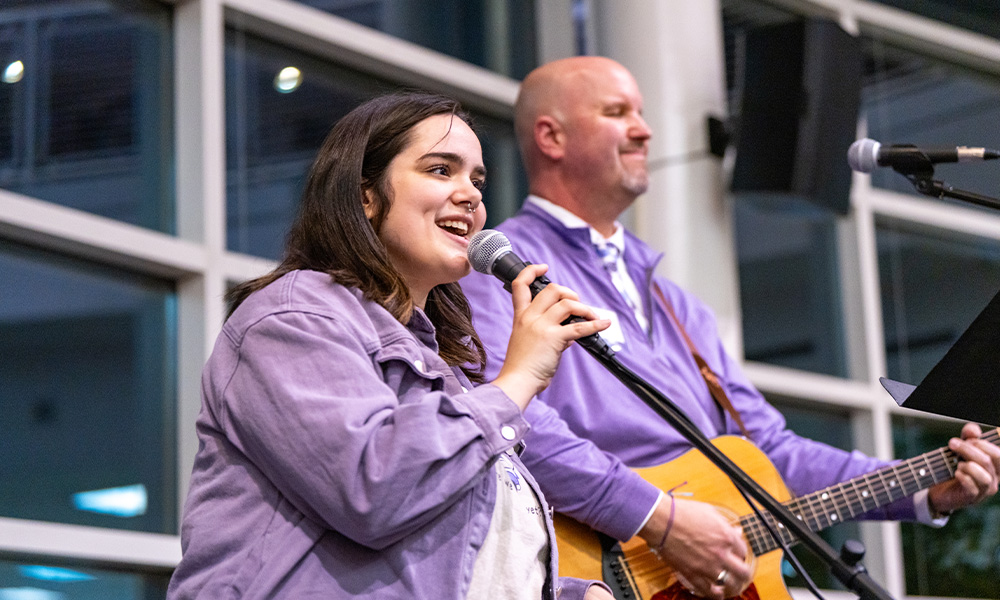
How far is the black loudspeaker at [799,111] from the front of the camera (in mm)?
4516

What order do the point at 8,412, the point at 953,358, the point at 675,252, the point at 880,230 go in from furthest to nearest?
the point at 880,230
the point at 675,252
the point at 8,412
the point at 953,358

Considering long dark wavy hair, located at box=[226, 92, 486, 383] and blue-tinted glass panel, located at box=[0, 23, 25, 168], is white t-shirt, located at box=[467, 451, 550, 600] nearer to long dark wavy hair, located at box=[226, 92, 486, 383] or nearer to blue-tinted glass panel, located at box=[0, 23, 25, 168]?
long dark wavy hair, located at box=[226, 92, 486, 383]

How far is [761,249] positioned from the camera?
5.08 metres

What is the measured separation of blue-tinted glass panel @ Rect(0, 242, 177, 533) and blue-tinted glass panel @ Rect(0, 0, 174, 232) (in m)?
0.21

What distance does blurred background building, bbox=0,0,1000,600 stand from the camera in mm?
3299

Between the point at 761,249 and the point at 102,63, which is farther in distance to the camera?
the point at 761,249

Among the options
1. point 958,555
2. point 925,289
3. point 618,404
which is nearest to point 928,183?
point 618,404

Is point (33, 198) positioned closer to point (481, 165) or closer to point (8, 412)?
point (8, 412)

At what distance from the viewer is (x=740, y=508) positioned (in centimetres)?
296

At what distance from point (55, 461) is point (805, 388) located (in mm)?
2932

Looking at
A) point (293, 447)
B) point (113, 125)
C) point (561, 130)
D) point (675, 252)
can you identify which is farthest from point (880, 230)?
point (293, 447)

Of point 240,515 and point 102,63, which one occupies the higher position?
point 102,63

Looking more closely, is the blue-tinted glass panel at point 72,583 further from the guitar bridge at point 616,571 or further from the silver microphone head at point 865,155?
the silver microphone head at point 865,155

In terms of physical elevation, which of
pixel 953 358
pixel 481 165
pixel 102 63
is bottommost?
pixel 953 358
